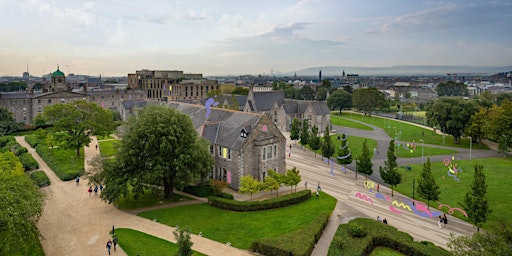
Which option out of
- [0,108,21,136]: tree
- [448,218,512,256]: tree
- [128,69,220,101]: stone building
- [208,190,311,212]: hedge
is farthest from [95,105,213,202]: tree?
[128,69,220,101]: stone building

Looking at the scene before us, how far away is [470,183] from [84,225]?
53.4 m

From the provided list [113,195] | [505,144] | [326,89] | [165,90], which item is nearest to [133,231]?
[113,195]

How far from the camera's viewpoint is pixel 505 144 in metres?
68.8

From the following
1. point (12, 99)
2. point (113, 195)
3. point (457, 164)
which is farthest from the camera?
point (12, 99)

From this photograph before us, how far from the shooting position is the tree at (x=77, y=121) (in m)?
64.7

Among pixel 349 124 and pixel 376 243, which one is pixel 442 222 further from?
pixel 349 124

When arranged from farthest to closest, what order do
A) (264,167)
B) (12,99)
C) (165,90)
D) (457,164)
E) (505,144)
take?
(165,90) < (12,99) < (505,144) < (457,164) < (264,167)

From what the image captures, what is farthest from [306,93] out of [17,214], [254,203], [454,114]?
[17,214]

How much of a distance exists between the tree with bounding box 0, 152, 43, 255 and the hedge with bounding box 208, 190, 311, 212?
755 inches

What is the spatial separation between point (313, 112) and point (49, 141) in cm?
6957

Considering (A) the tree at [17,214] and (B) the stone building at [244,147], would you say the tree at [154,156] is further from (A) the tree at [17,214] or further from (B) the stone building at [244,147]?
(A) the tree at [17,214]

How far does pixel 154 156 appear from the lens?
43.2 metres

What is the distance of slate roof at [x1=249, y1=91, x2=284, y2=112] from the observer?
114 meters

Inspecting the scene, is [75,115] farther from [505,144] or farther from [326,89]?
[326,89]
